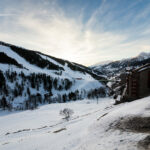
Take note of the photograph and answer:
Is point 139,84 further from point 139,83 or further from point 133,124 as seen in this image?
point 133,124

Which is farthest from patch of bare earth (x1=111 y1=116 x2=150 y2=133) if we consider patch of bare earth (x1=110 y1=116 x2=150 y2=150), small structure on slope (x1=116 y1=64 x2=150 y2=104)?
small structure on slope (x1=116 y1=64 x2=150 y2=104)

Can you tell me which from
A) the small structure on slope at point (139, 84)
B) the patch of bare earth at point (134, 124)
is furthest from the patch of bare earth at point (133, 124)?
the small structure on slope at point (139, 84)

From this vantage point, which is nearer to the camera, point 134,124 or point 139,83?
point 134,124

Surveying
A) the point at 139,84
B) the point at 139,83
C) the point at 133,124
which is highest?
the point at 139,83

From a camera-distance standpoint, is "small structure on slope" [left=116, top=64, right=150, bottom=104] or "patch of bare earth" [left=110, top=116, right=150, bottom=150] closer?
"patch of bare earth" [left=110, top=116, right=150, bottom=150]

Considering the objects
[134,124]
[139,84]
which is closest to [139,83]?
[139,84]

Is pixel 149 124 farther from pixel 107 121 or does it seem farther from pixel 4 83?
pixel 4 83

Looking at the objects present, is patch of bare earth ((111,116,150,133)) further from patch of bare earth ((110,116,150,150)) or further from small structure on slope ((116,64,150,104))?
small structure on slope ((116,64,150,104))

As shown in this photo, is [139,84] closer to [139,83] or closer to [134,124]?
[139,83]

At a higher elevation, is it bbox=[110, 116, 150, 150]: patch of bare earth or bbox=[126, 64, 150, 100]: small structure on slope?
bbox=[126, 64, 150, 100]: small structure on slope

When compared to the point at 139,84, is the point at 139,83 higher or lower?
higher

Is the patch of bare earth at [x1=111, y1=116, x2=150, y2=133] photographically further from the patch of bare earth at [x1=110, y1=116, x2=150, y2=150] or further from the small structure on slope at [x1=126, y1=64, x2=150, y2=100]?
the small structure on slope at [x1=126, y1=64, x2=150, y2=100]

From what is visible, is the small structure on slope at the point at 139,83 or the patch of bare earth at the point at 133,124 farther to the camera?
the small structure on slope at the point at 139,83

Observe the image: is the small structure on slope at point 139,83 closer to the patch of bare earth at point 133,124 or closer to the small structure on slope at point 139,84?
the small structure on slope at point 139,84
